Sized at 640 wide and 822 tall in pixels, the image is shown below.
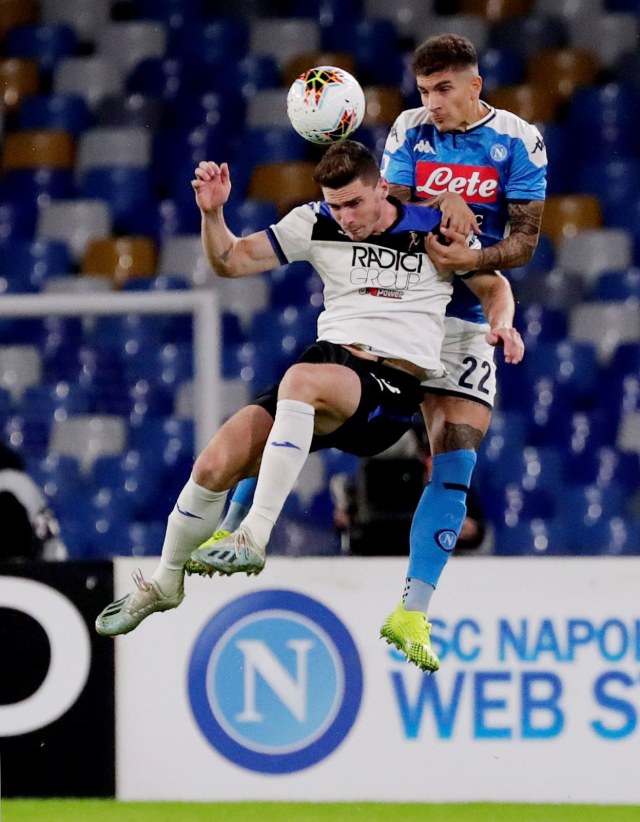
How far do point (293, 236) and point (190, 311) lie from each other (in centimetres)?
237

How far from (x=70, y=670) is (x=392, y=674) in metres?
1.31

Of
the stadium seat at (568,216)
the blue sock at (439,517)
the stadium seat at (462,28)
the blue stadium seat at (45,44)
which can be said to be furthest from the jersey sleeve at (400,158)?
the blue stadium seat at (45,44)

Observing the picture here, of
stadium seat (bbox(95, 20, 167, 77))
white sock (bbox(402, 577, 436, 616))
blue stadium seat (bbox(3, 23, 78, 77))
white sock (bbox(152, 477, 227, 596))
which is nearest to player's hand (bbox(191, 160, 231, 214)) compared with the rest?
white sock (bbox(152, 477, 227, 596))

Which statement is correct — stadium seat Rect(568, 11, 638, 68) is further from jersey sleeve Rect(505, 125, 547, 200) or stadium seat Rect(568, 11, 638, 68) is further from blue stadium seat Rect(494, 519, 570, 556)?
jersey sleeve Rect(505, 125, 547, 200)

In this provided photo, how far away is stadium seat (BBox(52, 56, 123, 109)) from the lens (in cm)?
1045

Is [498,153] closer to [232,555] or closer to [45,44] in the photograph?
[232,555]

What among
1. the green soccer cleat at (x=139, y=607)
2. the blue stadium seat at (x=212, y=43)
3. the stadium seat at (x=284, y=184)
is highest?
the blue stadium seat at (x=212, y=43)

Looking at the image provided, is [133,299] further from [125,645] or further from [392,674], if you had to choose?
[392,674]

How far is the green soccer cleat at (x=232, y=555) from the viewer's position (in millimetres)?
4738

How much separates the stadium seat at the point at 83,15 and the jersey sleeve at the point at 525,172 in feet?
19.5

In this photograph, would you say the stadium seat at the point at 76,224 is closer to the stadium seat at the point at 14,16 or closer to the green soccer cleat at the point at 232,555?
the stadium seat at the point at 14,16

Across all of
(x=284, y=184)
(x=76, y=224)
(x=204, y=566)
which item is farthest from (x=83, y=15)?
(x=204, y=566)

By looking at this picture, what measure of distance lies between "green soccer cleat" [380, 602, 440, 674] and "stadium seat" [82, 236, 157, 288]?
15.3 ft

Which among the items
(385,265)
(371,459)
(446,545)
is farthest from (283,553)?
(385,265)
